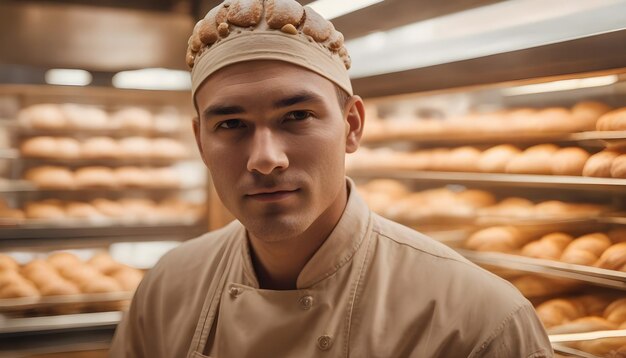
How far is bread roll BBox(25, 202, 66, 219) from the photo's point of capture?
14.0ft

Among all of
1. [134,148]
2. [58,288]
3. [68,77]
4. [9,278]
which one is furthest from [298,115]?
[134,148]

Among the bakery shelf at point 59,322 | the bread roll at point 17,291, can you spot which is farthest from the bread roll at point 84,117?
the bakery shelf at point 59,322

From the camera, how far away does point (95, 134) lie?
466 cm

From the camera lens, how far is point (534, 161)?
3.09m

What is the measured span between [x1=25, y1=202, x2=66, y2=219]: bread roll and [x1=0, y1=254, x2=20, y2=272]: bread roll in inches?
12.4

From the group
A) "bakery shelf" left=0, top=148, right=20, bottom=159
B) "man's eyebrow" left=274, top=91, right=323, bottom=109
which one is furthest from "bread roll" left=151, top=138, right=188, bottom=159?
"man's eyebrow" left=274, top=91, right=323, bottom=109

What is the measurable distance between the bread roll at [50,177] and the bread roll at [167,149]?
1.98 ft

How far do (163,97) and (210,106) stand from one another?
3494 mm

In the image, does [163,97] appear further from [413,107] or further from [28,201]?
[413,107]

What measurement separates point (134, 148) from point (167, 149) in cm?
23

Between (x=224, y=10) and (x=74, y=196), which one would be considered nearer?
(x=224, y=10)

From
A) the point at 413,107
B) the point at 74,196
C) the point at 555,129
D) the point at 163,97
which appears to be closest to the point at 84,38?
the point at 163,97

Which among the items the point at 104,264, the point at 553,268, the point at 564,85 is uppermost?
the point at 564,85

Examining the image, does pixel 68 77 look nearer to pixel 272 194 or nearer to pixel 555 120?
pixel 555 120
